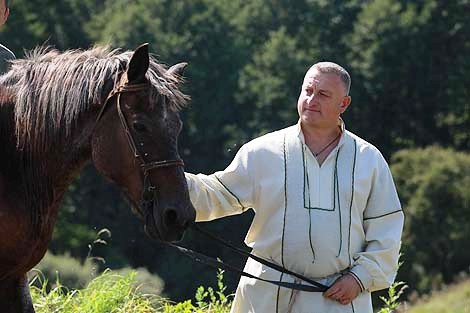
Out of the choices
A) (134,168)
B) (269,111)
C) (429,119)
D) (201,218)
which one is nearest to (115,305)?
(201,218)

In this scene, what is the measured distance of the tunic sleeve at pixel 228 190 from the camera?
6105mm

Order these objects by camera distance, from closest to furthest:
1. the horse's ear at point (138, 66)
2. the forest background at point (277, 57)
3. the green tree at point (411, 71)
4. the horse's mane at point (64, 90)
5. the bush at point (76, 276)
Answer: the horse's ear at point (138, 66), the horse's mane at point (64, 90), the bush at point (76, 276), the forest background at point (277, 57), the green tree at point (411, 71)

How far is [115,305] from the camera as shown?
759 centimetres

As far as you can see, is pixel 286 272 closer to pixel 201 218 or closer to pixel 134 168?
pixel 201 218

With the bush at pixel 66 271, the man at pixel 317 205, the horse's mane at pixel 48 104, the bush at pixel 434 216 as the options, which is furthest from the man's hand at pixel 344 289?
the bush at pixel 434 216

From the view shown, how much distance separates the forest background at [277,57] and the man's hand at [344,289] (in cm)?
3478

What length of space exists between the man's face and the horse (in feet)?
2.16

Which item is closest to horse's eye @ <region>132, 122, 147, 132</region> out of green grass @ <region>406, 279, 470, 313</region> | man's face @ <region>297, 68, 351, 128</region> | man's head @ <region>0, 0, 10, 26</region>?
man's face @ <region>297, 68, 351, 128</region>

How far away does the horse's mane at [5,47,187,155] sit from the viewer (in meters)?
5.61

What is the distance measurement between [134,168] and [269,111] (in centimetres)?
4128

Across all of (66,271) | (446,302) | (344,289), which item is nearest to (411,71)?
(446,302)

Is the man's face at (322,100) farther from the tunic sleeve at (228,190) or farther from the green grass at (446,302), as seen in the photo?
the green grass at (446,302)

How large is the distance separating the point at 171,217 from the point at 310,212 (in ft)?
2.93

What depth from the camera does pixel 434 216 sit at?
3706 centimetres
